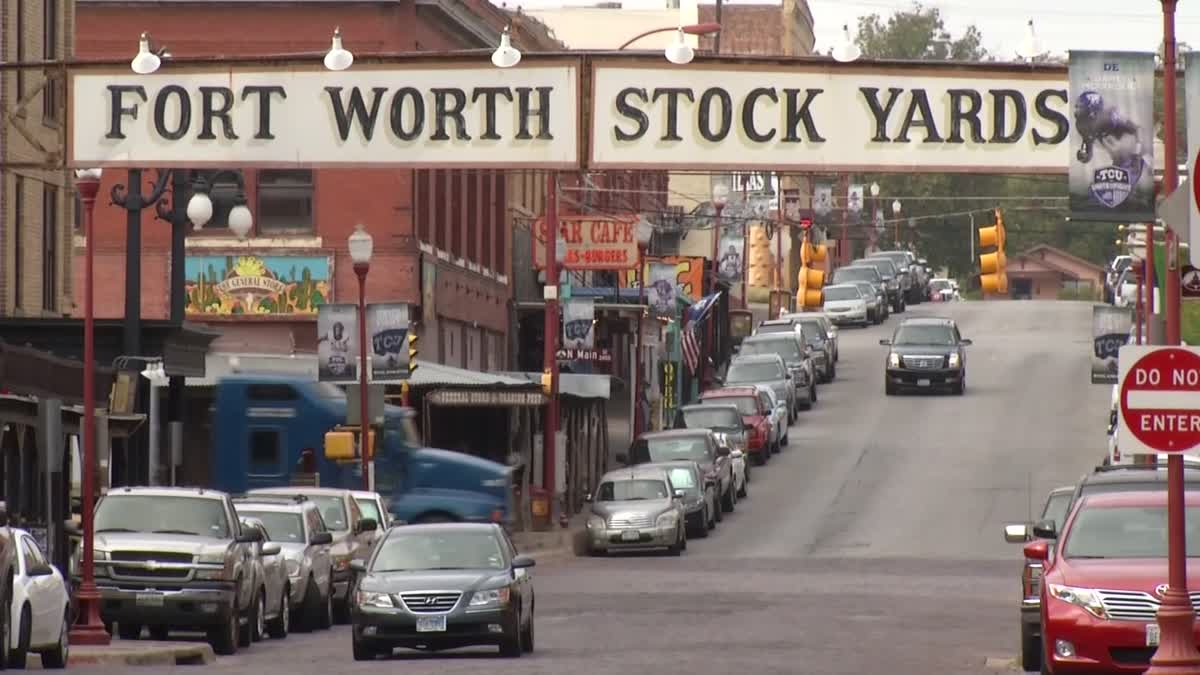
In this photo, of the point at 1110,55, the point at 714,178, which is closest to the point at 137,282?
the point at 1110,55

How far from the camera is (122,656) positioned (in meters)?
24.6

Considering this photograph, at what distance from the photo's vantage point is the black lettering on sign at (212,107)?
916 inches

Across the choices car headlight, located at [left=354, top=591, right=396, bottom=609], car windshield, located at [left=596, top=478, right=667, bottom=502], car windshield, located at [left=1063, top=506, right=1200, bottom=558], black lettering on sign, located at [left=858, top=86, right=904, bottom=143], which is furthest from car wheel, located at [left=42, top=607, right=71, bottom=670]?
car windshield, located at [left=596, top=478, right=667, bottom=502]

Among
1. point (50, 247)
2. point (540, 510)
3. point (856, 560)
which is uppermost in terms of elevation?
point (50, 247)

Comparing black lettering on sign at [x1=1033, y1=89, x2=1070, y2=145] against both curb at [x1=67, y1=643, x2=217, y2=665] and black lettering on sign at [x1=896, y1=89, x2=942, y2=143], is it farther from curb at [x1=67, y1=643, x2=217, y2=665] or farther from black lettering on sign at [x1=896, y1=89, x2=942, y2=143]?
curb at [x1=67, y1=643, x2=217, y2=665]

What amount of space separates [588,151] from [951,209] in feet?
458

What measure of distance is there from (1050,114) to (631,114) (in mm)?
3648

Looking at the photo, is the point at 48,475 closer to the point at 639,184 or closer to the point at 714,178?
the point at 639,184

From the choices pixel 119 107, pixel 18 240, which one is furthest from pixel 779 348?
pixel 119 107

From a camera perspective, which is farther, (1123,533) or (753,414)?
(753,414)

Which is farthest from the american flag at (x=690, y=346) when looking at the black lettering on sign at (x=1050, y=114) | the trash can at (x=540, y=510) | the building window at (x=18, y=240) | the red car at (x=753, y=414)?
the black lettering on sign at (x=1050, y=114)

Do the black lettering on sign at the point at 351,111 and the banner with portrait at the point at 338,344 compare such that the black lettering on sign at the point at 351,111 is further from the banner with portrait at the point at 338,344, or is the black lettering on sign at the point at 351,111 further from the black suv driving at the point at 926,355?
the black suv driving at the point at 926,355

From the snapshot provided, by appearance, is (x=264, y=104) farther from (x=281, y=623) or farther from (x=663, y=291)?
(x=663, y=291)

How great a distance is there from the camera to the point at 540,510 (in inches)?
2021
